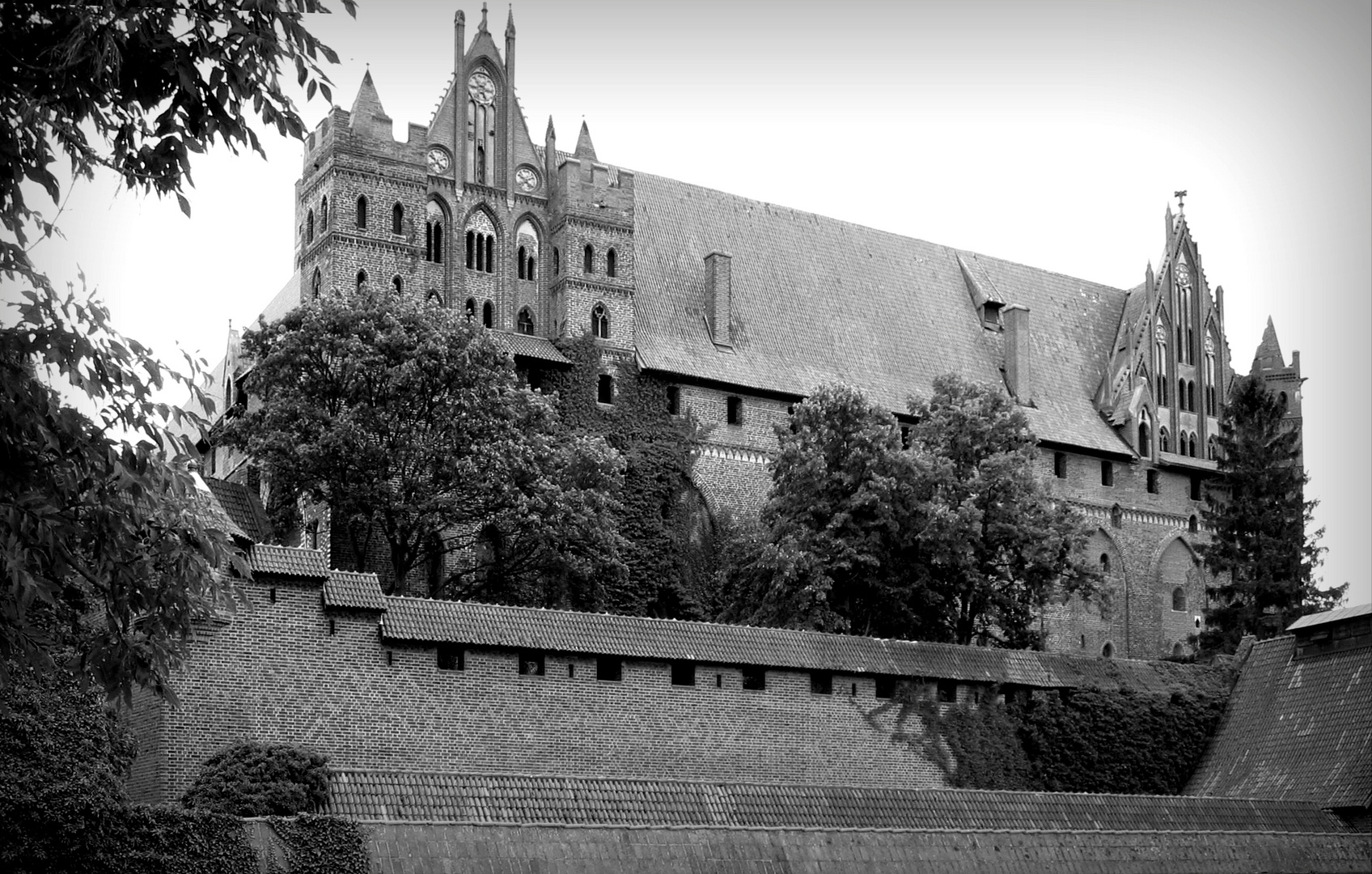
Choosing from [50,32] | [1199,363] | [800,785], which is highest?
[1199,363]

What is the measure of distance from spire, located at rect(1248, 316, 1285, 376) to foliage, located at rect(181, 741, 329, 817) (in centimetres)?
4848

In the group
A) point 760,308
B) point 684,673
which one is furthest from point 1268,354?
point 684,673

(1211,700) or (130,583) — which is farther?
(1211,700)

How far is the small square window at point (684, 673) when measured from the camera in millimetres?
33906

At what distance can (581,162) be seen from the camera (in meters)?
52.1

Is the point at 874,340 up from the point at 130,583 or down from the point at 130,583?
up

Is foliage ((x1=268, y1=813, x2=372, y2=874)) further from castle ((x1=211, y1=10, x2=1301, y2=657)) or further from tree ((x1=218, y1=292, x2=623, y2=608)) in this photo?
castle ((x1=211, y1=10, x2=1301, y2=657))

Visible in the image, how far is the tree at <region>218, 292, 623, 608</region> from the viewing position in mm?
40500

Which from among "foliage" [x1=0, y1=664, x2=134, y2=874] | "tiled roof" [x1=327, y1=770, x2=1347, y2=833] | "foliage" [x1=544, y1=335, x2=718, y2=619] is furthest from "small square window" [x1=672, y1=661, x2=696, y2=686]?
"foliage" [x1=544, y1=335, x2=718, y2=619]

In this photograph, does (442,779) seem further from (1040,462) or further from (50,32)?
(1040,462)

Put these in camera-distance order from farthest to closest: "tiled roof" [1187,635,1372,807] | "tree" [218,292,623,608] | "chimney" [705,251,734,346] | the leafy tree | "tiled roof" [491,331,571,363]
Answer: "chimney" [705,251,734,346] → "tiled roof" [491,331,571,363] → the leafy tree → "tree" [218,292,623,608] → "tiled roof" [1187,635,1372,807]

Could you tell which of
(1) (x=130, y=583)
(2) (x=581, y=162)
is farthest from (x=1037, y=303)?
(1) (x=130, y=583)

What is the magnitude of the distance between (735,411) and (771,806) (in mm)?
26045

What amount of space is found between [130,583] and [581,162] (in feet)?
126
